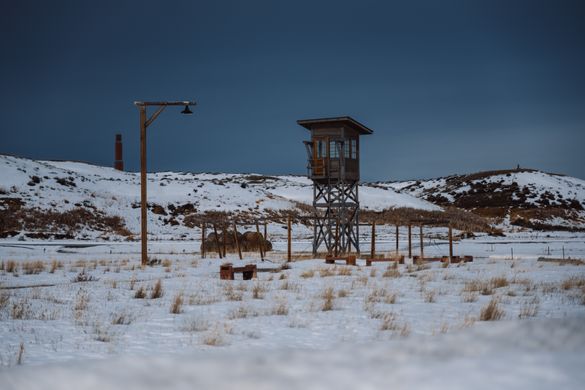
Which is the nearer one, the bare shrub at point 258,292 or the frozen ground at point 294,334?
the frozen ground at point 294,334

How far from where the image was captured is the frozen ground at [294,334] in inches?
195

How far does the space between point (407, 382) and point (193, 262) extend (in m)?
17.9

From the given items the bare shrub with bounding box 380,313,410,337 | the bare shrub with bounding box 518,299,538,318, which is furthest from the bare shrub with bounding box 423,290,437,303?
the bare shrub with bounding box 380,313,410,337

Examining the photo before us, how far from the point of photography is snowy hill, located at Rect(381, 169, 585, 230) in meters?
67.8

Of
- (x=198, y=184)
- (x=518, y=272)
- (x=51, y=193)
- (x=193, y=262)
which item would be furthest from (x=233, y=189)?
(x=518, y=272)

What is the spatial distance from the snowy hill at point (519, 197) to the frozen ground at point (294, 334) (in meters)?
53.7

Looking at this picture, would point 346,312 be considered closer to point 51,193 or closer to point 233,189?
point 51,193

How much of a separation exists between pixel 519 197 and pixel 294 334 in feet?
278

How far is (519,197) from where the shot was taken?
84312mm

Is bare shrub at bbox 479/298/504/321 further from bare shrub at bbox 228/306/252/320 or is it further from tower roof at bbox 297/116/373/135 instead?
tower roof at bbox 297/116/373/135

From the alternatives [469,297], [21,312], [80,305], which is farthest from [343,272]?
[21,312]

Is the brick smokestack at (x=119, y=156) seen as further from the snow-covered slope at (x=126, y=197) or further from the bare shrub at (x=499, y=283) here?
the bare shrub at (x=499, y=283)

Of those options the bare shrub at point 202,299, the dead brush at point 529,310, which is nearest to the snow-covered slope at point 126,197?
the bare shrub at point 202,299

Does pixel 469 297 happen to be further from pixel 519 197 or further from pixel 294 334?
pixel 519 197
